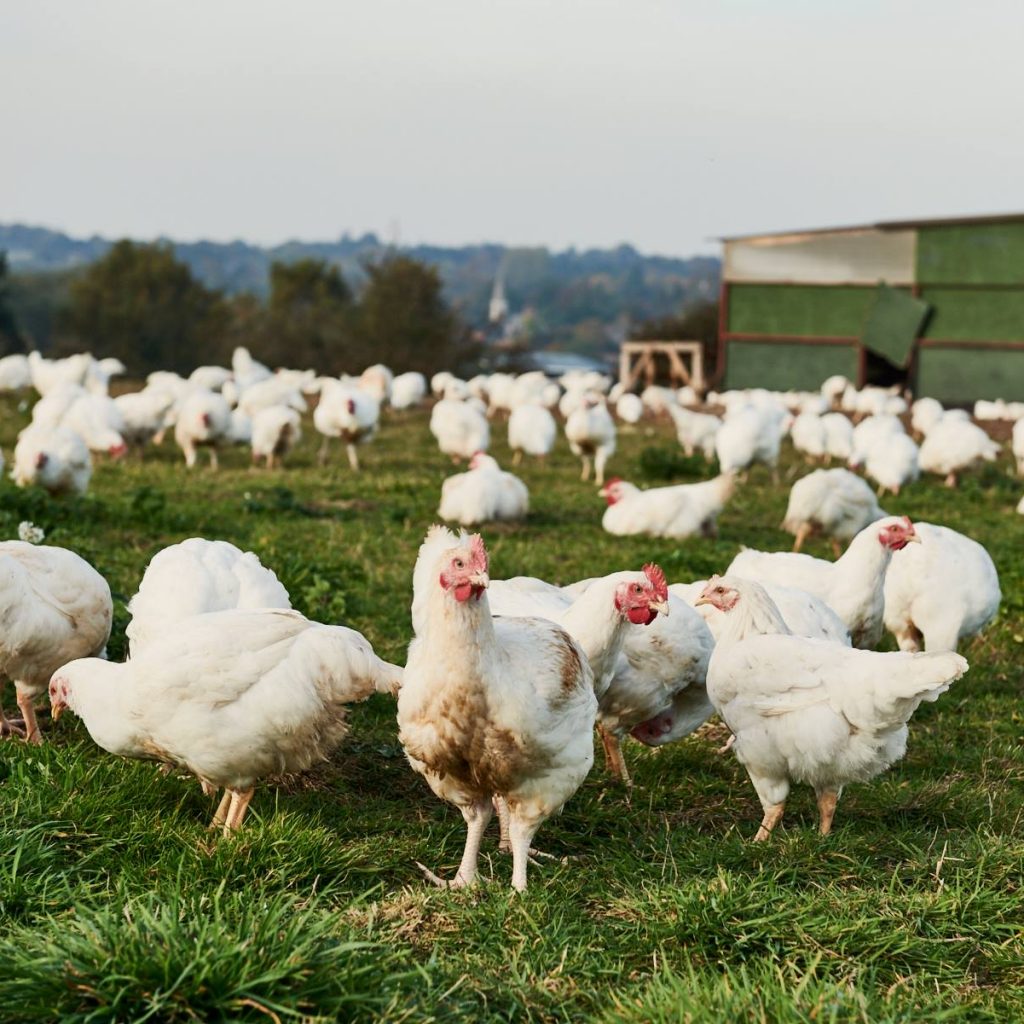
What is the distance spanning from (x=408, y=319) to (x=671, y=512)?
34.1 m

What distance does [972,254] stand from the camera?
2948cm

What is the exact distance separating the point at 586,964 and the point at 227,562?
9.97 ft

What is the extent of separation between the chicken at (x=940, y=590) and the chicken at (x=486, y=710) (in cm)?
366

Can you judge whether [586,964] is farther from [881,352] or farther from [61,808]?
[881,352]

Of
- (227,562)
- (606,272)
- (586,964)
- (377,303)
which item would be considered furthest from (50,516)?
(606,272)

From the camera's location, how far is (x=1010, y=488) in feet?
52.6

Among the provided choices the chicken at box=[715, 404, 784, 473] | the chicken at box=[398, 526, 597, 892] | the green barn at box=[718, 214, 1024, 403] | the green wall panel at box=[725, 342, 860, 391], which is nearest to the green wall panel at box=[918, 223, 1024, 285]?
the green barn at box=[718, 214, 1024, 403]

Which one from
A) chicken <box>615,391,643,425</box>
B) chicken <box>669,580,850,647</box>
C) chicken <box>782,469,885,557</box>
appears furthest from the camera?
chicken <box>615,391,643,425</box>

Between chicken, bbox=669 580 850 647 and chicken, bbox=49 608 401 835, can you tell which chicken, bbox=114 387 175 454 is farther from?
chicken, bbox=49 608 401 835

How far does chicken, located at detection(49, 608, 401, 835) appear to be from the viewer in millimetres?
4484

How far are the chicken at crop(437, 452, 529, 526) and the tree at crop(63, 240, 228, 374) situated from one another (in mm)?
40113

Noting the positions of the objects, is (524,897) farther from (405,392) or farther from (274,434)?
(405,392)

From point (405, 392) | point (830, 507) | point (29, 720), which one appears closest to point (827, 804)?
point (29, 720)

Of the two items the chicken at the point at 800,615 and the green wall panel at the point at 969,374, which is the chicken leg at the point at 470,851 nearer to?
the chicken at the point at 800,615
